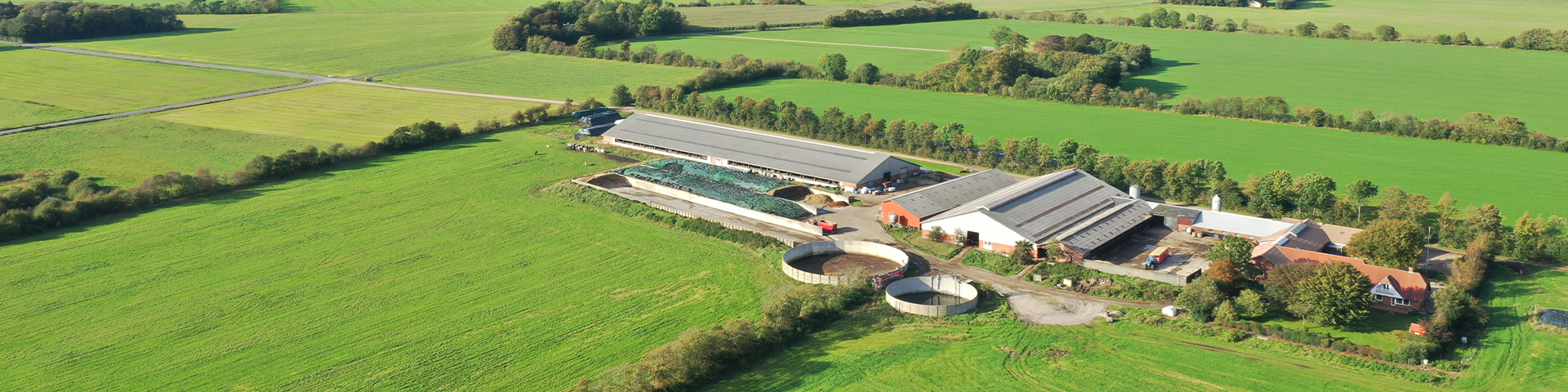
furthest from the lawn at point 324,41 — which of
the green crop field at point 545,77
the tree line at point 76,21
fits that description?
the green crop field at point 545,77

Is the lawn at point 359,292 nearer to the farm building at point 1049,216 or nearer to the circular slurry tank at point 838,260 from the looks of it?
the circular slurry tank at point 838,260

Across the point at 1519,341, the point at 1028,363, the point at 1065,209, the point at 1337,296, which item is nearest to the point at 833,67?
the point at 1065,209

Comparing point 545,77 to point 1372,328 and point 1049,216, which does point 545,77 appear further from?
point 1372,328

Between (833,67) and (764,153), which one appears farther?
(833,67)

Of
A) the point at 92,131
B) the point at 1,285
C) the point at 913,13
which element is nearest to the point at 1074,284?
the point at 1,285

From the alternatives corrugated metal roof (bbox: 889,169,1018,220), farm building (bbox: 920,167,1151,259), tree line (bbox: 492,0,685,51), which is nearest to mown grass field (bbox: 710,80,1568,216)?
farm building (bbox: 920,167,1151,259)

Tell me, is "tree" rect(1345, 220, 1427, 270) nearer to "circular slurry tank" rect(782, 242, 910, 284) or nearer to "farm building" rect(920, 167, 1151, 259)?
"farm building" rect(920, 167, 1151, 259)
